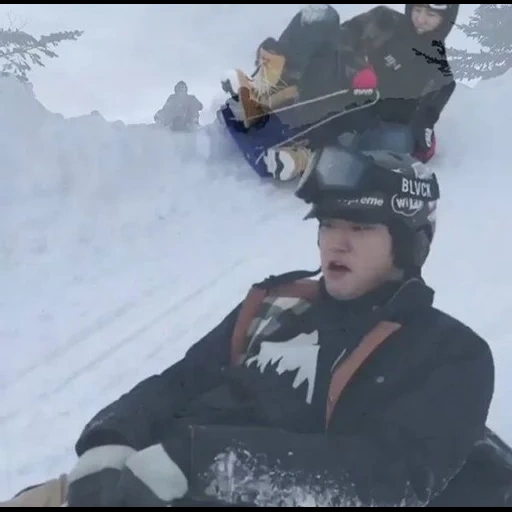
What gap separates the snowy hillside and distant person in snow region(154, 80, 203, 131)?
7cm

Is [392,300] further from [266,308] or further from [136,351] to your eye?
[136,351]

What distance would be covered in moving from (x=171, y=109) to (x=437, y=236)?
768mm

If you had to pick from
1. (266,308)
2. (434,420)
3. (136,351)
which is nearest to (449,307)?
(434,420)

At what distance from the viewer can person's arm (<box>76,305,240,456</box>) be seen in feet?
6.28

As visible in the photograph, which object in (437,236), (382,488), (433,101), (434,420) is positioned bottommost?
(382,488)

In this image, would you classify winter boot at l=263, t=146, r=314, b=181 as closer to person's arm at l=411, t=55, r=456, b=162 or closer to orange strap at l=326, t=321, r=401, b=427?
person's arm at l=411, t=55, r=456, b=162

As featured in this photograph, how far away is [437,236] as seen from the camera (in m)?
2.03

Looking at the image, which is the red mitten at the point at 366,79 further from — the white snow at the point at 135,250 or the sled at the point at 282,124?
the white snow at the point at 135,250

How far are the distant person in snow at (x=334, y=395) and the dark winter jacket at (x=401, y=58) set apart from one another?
0.18 m

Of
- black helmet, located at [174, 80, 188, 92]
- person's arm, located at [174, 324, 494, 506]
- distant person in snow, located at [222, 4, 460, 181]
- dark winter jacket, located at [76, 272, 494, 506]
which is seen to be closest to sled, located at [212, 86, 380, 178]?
distant person in snow, located at [222, 4, 460, 181]

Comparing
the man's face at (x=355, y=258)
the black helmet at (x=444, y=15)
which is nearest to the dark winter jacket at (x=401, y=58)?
the black helmet at (x=444, y=15)

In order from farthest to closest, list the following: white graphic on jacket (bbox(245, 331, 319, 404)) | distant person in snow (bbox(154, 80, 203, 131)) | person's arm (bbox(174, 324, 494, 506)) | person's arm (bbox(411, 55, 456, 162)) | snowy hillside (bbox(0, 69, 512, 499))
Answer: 1. distant person in snow (bbox(154, 80, 203, 131))
2. person's arm (bbox(411, 55, 456, 162))
3. snowy hillside (bbox(0, 69, 512, 499))
4. white graphic on jacket (bbox(245, 331, 319, 404))
5. person's arm (bbox(174, 324, 494, 506))

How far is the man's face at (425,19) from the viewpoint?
6.93 feet

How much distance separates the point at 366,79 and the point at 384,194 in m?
0.34
